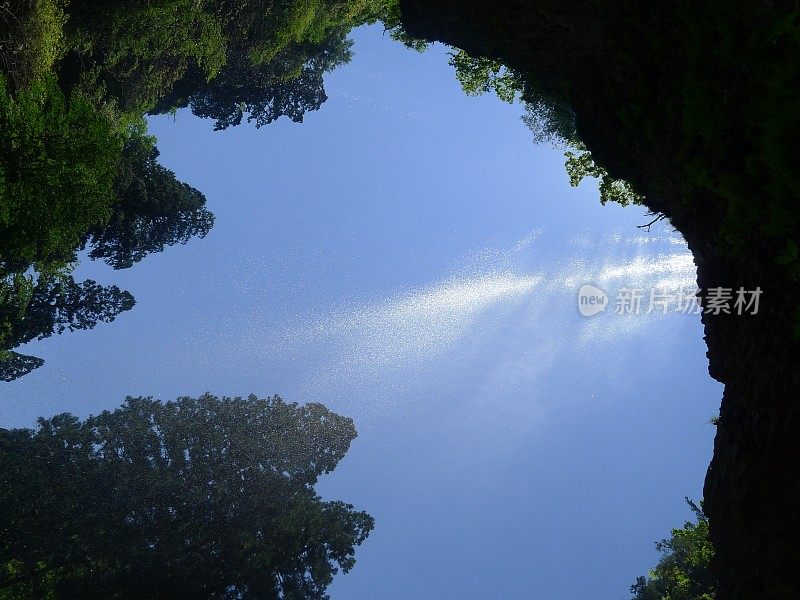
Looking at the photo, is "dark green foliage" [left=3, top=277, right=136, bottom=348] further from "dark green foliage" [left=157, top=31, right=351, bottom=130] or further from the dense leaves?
"dark green foliage" [left=157, top=31, right=351, bottom=130]

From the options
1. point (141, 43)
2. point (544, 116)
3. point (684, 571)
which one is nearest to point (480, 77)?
point (544, 116)

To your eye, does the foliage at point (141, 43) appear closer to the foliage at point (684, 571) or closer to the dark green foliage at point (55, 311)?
the dark green foliage at point (55, 311)

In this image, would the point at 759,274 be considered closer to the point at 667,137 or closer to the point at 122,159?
the point at 667,137

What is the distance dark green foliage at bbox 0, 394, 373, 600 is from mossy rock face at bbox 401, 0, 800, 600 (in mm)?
18911

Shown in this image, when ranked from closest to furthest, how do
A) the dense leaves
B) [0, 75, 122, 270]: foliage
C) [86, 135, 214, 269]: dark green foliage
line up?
[0, 75, 122, 270]: foliage
the dense leaves
[86, 135, 214, 269]: dark green foliage

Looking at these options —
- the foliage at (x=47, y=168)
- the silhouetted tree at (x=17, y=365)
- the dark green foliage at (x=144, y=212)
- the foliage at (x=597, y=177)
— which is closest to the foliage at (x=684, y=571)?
the foliage at (x=597, y=177)

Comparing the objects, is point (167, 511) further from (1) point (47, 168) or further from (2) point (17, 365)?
(1) point (47, 168)

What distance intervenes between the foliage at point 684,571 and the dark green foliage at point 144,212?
74.6ft

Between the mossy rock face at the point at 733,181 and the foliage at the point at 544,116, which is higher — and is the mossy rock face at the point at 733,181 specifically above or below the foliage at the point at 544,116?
below

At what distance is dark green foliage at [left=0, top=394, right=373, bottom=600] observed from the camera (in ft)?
69.2

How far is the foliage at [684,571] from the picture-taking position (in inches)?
619

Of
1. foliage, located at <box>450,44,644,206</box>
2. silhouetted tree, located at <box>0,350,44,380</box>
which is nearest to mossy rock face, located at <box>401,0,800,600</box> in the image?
foliage, located at <box>450,44,644,206</box>

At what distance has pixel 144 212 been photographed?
22.3 metres

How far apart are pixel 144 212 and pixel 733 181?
22.5m
